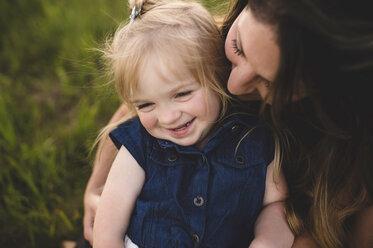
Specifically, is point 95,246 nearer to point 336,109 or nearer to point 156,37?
point 156,37

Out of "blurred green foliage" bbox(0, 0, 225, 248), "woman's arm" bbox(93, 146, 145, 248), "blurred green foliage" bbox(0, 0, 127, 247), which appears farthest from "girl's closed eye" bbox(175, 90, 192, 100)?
"blurred green foliage" bbox(0, 0, 127, 247)

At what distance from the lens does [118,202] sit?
137 cm

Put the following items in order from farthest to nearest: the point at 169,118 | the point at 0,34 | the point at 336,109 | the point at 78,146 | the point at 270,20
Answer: the point at 0,34, the point at 78,146, the point at 169,118, the point at 336,109, the point at 270,20

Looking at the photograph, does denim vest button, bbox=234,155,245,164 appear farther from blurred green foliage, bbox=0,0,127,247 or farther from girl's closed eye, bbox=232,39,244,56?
blurred green foliage, bbox=0,0,127,247

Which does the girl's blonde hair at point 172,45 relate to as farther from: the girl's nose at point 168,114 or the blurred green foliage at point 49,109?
the blurred green foliage at point 49,109

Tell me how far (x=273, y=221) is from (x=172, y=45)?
79 cm

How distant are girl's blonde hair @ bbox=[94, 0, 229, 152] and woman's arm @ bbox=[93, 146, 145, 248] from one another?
0.29 metres

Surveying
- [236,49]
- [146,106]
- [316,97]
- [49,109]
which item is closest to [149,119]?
[146,106]

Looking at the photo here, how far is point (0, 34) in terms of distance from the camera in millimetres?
2947

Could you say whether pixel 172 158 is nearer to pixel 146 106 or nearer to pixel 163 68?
Answer: pixel 146 106

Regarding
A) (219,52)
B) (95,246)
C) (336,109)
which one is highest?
(219,52)

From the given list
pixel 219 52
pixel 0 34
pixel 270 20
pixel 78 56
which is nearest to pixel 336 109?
pixel 270 20

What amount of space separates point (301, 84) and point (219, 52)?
42cm

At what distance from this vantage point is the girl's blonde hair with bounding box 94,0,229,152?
1.24 m
